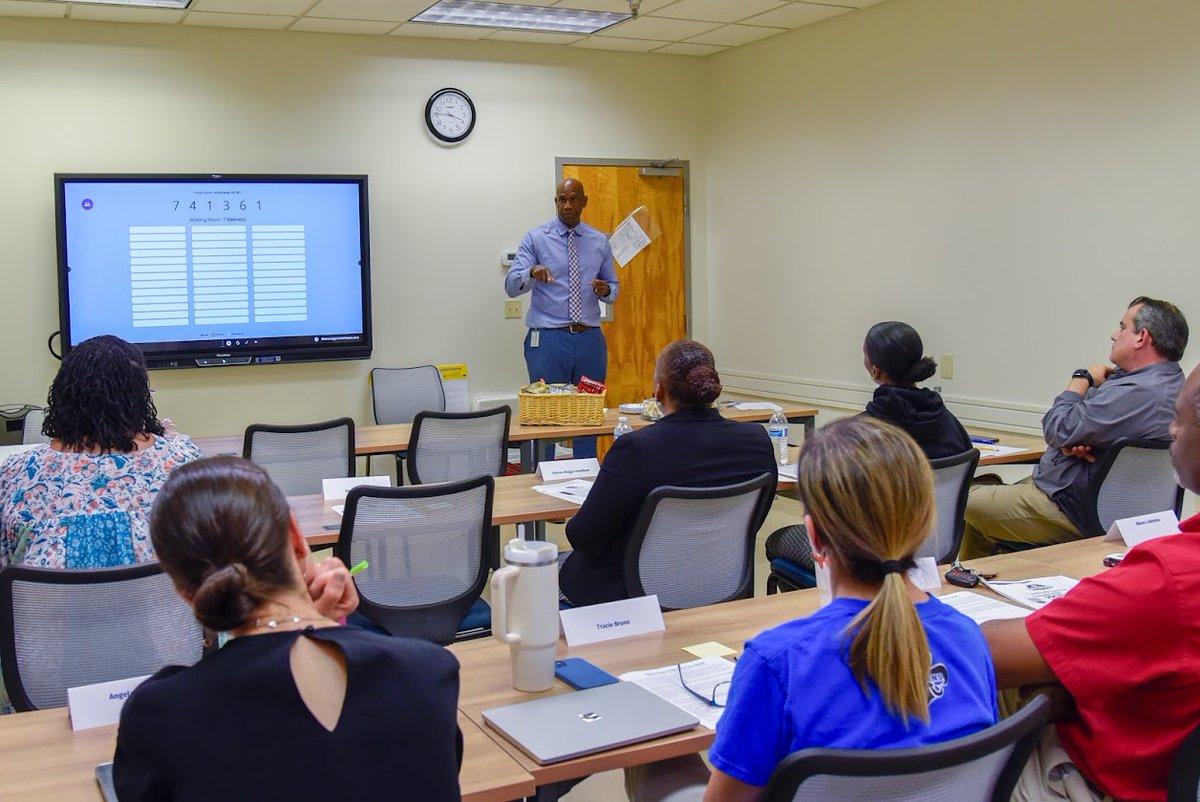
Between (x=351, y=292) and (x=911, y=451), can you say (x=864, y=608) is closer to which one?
(x=911, y=451)

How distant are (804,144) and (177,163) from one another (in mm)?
3818

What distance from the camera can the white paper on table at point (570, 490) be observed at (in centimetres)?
369

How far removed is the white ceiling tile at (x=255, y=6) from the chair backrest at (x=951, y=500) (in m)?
4.33

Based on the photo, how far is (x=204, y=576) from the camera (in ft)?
4.27

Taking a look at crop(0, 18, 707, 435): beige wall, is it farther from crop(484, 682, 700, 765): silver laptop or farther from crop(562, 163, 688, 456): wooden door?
crop(484, 682, 700, 765): silver laptop

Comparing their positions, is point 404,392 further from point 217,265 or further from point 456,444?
point 456,444

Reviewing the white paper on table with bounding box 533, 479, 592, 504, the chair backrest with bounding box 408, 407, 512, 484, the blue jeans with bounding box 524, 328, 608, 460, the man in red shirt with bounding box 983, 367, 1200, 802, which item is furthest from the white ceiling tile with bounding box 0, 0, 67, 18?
the man in red shirt with bounding box 983, 367, 1200, 802

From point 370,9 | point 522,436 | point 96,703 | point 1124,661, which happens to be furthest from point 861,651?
point 370,9

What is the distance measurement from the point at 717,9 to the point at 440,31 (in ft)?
5.68

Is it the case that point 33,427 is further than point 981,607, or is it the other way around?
point 33,427

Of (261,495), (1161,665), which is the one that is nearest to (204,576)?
(261,495)

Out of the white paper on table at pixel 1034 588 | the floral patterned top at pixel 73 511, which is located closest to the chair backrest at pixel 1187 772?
the white paper on table at pixel 1034 588

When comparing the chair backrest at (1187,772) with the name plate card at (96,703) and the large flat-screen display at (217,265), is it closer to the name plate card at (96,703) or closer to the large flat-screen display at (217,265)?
the name plate card at (96,703)

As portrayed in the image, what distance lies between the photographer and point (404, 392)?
6938 millimetres
